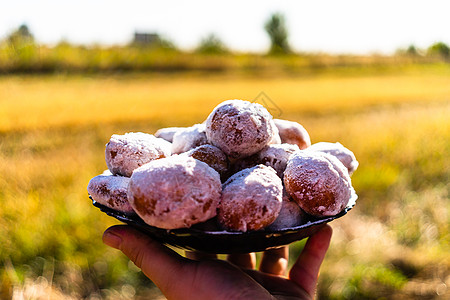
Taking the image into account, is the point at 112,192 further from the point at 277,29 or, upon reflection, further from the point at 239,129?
the point at 277,29

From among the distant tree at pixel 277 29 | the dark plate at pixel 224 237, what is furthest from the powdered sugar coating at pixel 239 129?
the distant tree at pixel 277 29

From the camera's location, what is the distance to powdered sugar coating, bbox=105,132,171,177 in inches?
38.3

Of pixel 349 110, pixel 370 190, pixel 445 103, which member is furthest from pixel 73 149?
pixel 445 103

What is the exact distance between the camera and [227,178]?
1.00 m

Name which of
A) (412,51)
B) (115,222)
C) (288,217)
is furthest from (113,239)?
(412,51)

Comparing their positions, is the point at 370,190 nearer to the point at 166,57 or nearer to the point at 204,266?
the point at 204,266

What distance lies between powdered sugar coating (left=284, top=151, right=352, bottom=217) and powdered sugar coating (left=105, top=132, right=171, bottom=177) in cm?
34

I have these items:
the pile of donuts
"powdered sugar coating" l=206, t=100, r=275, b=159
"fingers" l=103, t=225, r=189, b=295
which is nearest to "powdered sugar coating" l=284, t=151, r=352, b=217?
the pile of donuts

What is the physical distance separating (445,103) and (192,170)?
7254mm

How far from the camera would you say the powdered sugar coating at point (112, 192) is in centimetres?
91

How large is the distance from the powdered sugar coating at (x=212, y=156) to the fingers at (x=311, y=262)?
1.74 feet

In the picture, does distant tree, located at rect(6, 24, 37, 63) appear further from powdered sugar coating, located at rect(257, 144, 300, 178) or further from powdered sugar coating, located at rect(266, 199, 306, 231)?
powdered sugar coating, located at rect(266, 199, 306, 231)

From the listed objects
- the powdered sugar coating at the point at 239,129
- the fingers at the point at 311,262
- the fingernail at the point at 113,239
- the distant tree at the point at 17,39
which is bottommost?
the fingers at the point at 311,262

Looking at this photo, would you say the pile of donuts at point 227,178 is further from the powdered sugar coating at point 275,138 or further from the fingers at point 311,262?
the fingers at point 311,262
